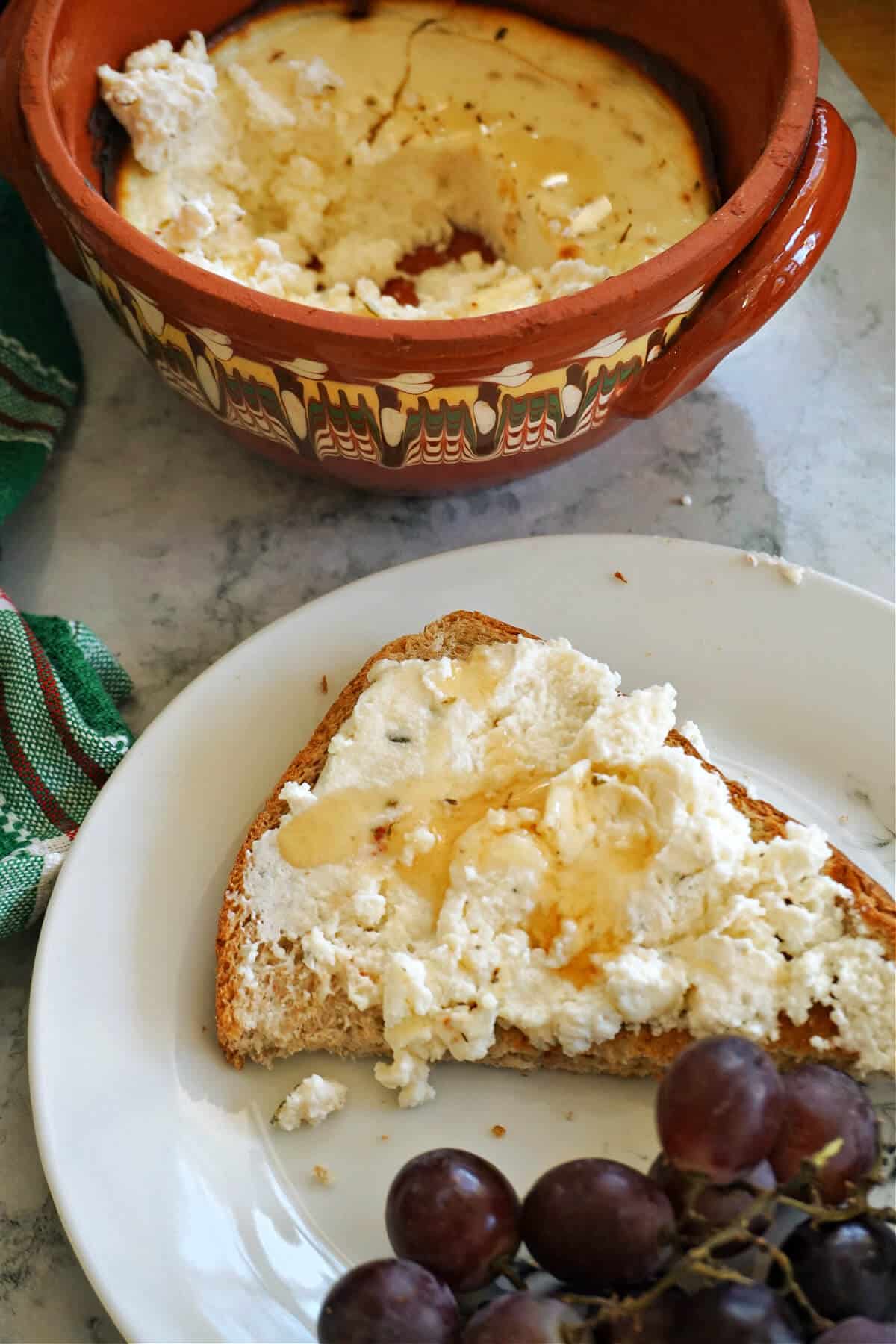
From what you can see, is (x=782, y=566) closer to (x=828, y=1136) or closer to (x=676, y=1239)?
(x=828, y=1136)

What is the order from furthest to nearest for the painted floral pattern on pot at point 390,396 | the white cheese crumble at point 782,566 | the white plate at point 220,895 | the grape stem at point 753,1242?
the white cheese crumble at point 782,566, the painted floral pattern on pot at point 390,396, the white plate at point 220,895, the grape stem at point 753,1242

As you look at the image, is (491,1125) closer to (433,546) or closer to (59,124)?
(433,546)

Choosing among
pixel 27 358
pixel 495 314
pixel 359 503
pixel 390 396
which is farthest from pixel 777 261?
pixel 27 358

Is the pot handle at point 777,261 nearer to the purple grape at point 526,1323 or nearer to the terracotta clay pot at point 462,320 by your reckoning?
the terracotta clay pot at point 462,320

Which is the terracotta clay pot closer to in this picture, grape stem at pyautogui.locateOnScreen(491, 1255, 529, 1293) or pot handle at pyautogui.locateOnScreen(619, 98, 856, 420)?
pot handle at pyautogui.locateOnScreen(619, 98, 856, 420)

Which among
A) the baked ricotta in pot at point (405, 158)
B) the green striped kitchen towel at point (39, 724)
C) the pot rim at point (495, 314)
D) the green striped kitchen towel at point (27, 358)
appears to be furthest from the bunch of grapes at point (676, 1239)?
the green striped kitchen towel at point (27, 358)

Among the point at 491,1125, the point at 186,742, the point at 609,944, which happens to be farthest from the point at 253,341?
the point at 491,1125

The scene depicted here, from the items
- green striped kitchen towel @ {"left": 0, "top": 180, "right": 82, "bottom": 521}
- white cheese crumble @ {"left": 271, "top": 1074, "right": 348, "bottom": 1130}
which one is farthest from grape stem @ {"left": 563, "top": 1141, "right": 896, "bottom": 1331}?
green striped kitchen towel @ {"left": 0, "top": 180, "right": 82, "bottom": 521}
